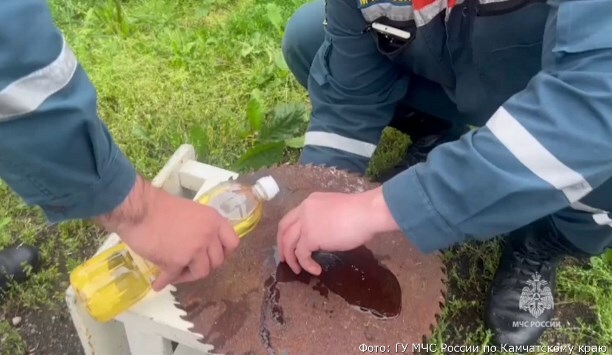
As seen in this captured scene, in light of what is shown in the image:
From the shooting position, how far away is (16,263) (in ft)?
6.28

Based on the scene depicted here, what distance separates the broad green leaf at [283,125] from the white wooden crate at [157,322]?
0.65 meters

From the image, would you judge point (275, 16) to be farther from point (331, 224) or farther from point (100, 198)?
point (100, 198)

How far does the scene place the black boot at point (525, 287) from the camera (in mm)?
1825

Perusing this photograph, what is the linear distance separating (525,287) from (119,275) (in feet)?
3.52

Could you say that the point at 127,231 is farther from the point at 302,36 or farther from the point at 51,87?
the point at 302,36

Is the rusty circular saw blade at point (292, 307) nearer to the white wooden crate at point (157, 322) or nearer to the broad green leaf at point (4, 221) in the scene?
the white wooden crate at point (157, 322)

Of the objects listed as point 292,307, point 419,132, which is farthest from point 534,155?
point 419,132

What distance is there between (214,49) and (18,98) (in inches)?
71.3

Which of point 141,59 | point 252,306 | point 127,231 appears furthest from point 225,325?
point 141,59

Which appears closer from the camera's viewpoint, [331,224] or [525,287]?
[331,224]

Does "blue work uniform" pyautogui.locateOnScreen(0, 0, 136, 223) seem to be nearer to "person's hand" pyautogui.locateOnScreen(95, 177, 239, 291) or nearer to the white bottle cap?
"person's hand" pyautogui.locateOnScreen(95, 177, 239, 291)

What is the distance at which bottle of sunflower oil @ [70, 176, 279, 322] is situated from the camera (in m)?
1.31

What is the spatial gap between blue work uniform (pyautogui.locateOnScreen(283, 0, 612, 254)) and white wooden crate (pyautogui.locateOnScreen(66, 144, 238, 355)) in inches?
11.3

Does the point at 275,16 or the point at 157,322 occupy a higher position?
the point at 157,322
